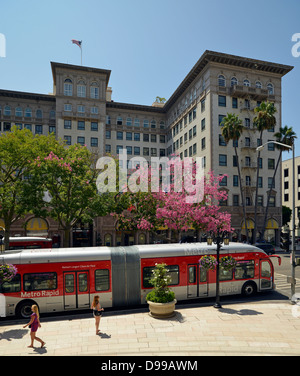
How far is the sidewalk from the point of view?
9.80 metres

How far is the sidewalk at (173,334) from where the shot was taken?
32.2 feet

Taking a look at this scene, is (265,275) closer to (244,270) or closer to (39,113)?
(244,270)

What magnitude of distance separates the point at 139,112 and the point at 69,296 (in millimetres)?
51492

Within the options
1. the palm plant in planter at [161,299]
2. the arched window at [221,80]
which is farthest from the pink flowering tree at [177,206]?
the arched window at [221,80]

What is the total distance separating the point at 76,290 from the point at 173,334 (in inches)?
220

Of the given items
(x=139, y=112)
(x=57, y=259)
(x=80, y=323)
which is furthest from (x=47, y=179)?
→ (x=139, y=112)

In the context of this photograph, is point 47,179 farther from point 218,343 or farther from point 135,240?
point 135,240

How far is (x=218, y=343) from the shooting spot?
34.0ft

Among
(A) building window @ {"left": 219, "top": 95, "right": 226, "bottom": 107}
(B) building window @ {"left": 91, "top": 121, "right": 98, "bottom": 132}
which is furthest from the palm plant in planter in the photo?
(B) building window @ {"left": 91, "top": 121, "right": 98, "bottom": 132}

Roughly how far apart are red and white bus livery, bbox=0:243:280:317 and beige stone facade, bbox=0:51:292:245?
2874cm

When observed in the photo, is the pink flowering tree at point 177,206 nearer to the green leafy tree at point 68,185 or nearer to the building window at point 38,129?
the green leafy tree at point 68,185

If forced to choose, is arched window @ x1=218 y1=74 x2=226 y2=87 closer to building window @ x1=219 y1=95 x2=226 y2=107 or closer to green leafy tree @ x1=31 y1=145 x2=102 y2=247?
building window @ x1=219 y1=95 x2=226 y2=107

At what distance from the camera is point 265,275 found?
17.2m

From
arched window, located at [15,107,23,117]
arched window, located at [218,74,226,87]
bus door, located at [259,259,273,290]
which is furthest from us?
arched window, located at [15,107,23,117]
